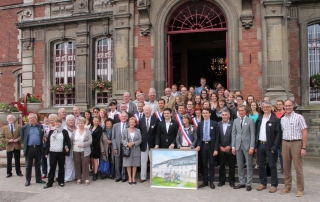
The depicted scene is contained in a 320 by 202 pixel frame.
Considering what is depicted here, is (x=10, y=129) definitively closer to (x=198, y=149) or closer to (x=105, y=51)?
(x=198, y=149)

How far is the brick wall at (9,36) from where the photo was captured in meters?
20.3

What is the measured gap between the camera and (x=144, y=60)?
11703 mm

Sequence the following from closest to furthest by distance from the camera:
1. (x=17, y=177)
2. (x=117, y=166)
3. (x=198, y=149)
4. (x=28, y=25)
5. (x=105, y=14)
→ (x=198, y=149)
(x=117, y=166)
(x=17, y=177)
(x=105, y=14)
(x=28, y=25)

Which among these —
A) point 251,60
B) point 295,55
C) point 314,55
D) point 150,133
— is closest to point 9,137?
point 150,133

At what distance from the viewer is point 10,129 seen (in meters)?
9.30

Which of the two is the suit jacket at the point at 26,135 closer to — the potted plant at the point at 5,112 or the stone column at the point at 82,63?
the potted plant at the point at 5,112

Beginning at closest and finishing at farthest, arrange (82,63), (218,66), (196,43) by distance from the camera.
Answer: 1. (82,63)
2. (196,43)
3. (218,66)

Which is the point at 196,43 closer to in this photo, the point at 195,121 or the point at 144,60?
the point at 144,60

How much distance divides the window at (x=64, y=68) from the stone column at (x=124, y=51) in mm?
4623

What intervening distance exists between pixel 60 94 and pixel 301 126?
1192cm

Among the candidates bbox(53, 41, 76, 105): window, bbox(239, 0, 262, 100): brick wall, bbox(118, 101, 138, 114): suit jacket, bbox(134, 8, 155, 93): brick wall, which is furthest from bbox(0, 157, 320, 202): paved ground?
bbox(53, 41, 76, 105): window

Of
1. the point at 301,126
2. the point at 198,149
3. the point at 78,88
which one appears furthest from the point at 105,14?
the point at 301,126

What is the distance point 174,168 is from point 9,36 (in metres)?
17.0

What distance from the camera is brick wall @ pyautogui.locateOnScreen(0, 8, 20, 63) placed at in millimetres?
20344
